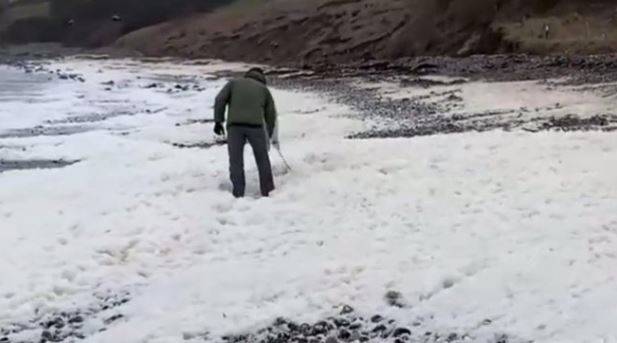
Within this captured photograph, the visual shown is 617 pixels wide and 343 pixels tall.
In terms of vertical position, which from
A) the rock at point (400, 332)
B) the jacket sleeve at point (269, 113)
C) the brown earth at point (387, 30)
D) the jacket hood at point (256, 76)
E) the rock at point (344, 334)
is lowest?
the brown earth at point (387, 30)

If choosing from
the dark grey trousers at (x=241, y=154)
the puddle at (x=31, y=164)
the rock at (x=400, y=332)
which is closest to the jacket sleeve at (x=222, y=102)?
the dark grey trousers at (x=241, y=154)

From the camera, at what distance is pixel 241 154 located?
1416 centimetres

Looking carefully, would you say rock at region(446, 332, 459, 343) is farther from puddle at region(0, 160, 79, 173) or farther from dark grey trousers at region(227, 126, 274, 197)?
puddle at region(0, 160, 79, 173)

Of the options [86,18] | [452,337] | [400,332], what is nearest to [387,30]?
[400,332]

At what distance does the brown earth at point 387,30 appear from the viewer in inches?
1838

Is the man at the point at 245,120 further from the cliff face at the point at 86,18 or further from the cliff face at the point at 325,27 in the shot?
the cliff face at the point at 86,18

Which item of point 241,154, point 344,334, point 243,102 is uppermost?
point 243,102

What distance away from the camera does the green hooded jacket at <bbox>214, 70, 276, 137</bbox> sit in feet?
45.4

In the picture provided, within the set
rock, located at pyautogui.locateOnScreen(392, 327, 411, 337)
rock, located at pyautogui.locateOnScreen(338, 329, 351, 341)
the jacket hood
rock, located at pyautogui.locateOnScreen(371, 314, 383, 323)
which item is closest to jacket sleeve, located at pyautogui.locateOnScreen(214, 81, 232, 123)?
the jacket hood

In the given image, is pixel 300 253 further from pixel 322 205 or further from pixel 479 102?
pixel 479 102

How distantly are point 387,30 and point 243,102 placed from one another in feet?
150

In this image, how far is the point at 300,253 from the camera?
10805 mm

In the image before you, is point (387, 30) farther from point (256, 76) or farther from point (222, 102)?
point (222, 102)

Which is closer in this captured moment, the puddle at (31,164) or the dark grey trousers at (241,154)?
the dark grey trousers at (241,154)
